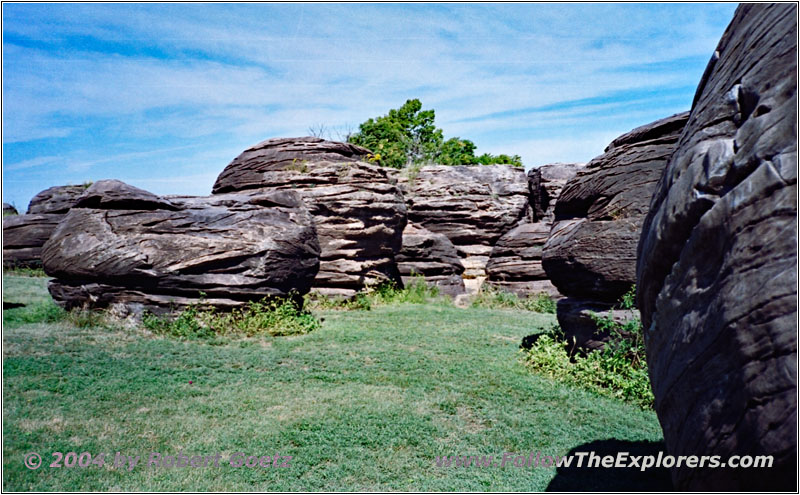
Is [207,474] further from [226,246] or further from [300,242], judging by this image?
[300,242]

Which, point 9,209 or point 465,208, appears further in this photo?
point 9,209

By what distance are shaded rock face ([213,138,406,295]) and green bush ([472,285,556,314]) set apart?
112 inches

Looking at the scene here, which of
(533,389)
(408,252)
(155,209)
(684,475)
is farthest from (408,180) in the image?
(684,475)

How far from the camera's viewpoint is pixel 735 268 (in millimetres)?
2199

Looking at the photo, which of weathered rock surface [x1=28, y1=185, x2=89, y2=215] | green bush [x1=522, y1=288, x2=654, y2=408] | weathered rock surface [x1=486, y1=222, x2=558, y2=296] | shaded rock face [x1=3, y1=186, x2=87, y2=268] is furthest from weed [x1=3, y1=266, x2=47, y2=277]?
green bush [x1=522, y1=288, x2=654, y2=408]

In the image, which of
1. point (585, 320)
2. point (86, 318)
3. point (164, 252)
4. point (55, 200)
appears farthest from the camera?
point (55, 200)

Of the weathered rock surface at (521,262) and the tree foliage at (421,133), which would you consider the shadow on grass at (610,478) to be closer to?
the weathered rock surface at (521,262)

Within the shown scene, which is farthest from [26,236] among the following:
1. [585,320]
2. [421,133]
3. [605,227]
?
[421,133]

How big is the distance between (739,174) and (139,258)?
859 centimetres

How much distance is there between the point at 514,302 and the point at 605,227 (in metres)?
8.33

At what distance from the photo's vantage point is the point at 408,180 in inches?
753

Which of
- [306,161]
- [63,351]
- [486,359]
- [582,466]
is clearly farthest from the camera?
[306,161]

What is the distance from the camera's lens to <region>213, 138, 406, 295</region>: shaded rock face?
1362 centimetres

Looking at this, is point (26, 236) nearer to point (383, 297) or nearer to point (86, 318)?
point (86, 318)
